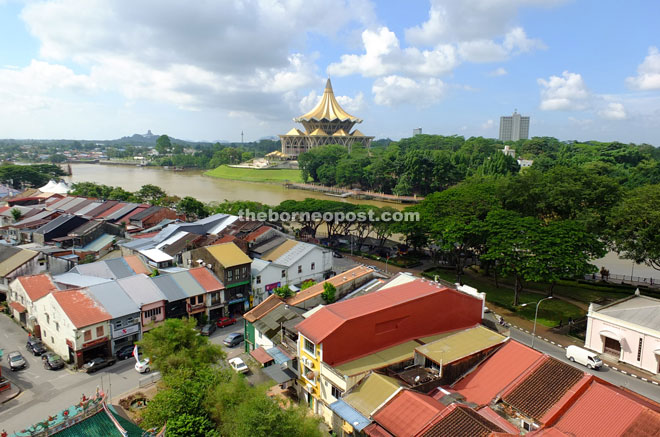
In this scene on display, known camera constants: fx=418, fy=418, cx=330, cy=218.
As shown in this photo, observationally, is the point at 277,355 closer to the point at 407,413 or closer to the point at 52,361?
the point at 407,413

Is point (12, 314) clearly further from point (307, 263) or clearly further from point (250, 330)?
point (307, 263)

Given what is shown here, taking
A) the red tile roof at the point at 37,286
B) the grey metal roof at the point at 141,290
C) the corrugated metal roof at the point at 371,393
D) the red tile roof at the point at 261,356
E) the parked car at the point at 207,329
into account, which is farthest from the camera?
the parked car at the point at 207,329

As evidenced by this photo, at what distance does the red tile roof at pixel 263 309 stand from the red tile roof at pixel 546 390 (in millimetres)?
8475

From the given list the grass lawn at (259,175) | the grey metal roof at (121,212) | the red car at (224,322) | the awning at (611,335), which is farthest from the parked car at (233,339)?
the grass lawn at (259,175)

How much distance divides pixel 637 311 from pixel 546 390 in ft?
28.2

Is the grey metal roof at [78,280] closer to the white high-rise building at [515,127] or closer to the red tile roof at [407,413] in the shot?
the red tile roof at [407,413]

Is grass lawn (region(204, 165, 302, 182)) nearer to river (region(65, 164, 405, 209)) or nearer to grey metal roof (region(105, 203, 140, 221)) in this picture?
river (region(65, 164, 405, 209))

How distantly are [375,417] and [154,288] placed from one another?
37.8 ft

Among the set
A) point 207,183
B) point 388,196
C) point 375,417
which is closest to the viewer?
point 375,417

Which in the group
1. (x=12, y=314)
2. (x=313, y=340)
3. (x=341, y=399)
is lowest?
(x=12, y=314)

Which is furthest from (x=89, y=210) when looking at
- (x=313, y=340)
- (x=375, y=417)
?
(x=375, y=417)

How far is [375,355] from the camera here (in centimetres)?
1232

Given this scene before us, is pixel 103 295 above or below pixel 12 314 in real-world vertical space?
above

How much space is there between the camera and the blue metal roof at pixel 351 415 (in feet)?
31.6
